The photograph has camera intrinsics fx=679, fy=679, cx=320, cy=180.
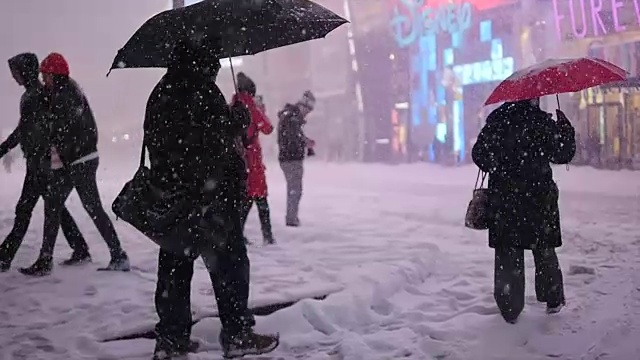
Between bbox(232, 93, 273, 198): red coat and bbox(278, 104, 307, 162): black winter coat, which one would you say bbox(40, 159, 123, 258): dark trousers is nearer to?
bbox(232, 93, 273, 198): red coat

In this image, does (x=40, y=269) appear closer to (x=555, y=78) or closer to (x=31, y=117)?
(x=31, y=117)

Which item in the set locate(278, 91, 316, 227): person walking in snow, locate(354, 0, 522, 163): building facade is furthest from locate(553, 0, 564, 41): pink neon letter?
locate(278, 91, 316, 227): person walking in snow

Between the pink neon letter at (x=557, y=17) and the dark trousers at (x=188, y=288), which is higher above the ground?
the pink neon letter at (x=557, y=17)

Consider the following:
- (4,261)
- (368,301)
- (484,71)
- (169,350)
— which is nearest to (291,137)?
(4,261)

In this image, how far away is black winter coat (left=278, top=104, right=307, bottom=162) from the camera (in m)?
9.66

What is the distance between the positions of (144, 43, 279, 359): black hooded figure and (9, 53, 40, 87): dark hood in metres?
3.06

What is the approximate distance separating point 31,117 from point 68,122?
472 mm

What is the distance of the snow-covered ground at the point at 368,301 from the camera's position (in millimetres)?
4570

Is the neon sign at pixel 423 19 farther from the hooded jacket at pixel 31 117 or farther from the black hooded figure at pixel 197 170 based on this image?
the black hooded figure at pixel 197 170

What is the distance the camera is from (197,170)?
3.95m

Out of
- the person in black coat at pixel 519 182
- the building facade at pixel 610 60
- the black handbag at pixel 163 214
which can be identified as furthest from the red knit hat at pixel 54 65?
the building facade at pixel 610 60

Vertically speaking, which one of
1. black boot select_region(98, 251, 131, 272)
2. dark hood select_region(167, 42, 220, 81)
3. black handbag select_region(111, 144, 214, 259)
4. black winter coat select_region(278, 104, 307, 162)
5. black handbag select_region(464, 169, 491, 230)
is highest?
dark hood select_region(167, 42, 220, 81)

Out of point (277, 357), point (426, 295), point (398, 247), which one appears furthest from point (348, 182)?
point (277, 357)

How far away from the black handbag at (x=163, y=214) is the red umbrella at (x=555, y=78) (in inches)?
93.1
